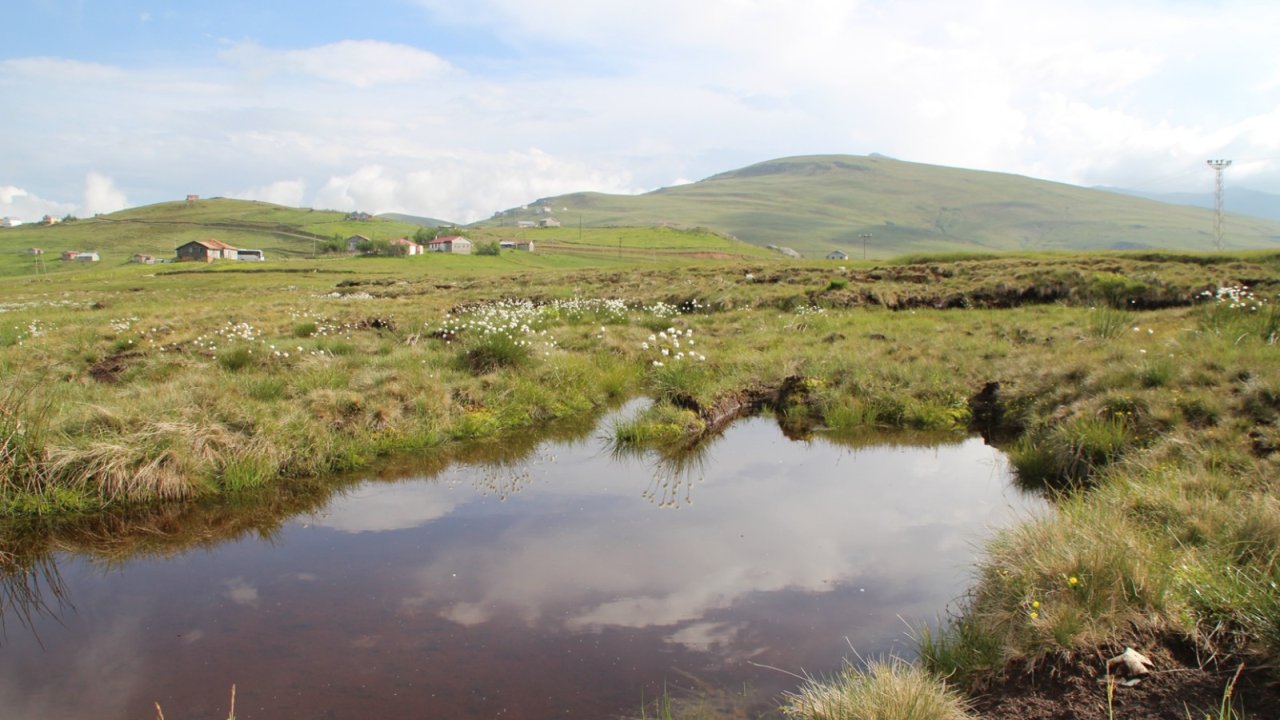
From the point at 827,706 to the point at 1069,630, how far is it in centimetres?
181

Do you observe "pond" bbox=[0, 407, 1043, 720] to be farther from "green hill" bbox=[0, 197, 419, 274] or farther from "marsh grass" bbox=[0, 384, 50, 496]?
"green hill" bbox=[0, 197, 419, 274]

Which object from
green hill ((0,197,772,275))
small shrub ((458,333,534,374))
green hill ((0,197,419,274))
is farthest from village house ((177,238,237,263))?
small shrub ((458,333,534,374))

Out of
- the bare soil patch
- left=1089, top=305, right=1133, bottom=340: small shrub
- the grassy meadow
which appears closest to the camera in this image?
the bare soil patch

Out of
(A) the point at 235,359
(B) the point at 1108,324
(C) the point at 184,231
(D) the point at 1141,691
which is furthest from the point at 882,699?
(C) the point at 184,231

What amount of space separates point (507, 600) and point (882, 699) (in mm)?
3360

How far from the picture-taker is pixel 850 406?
1267 cm

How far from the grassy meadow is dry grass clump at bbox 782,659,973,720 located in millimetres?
36

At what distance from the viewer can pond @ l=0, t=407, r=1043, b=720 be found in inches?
202

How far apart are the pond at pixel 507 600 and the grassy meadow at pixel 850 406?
0.90m

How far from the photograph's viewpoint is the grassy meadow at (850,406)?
512 centimetres

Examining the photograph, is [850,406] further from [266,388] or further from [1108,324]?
[266,388]

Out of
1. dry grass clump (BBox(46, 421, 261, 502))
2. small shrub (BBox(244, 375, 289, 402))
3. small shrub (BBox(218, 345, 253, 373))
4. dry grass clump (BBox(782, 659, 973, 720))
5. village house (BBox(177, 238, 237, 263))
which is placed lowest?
dry grass clump (BBox(782, 659, 973, 720))

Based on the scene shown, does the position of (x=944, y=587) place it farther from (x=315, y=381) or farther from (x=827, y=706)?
(x=315, y=381)

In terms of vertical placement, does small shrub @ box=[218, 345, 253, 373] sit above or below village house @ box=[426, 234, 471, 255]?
below
